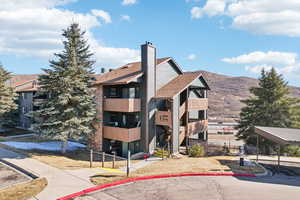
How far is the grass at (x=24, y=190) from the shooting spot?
956 cm

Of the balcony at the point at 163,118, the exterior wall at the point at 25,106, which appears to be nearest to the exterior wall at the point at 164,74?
the balcony at the point at 163,118

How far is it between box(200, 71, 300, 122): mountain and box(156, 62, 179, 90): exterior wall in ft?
249

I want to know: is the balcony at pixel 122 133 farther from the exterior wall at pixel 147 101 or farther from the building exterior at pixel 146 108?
the exterior wall at pixel 147 101

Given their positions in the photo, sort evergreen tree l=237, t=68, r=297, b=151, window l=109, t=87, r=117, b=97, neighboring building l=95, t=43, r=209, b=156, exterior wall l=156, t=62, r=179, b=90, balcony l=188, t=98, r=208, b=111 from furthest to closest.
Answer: evergreen tree l=237, t=68, r=297, b=151, balcony l=188, t=98, r=208, b=111, window l=109, t=87, r=117, b=97, exterior wall l=156, t=62, r=179, b=90, neighboring building l=95, t=43, r=209, b=156

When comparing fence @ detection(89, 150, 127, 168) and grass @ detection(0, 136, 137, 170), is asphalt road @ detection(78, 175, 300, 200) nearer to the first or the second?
grass @ detection(0, 136, 137, 170)

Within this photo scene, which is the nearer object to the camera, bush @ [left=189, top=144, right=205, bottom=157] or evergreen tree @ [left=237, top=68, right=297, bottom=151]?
bush @ [left=189, top=144, right=205, bottom=157]

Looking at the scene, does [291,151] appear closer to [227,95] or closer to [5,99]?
[5,99]

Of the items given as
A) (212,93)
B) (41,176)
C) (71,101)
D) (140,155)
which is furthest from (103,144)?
(212,93)

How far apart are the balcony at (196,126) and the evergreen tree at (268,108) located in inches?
277

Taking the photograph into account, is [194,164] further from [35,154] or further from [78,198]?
[35,154]

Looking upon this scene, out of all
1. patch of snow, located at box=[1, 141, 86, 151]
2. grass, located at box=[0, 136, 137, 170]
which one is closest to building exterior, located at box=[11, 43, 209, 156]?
grass, located at box=[0, 136, 137, 170]

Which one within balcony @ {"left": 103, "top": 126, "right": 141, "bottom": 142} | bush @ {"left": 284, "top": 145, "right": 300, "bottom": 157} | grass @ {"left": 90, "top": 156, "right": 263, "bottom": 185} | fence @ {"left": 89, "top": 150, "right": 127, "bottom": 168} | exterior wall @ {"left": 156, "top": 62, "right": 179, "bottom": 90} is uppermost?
exterior wall @ {"left": 156, "top": 62, "right": 179, "bottom": 90}

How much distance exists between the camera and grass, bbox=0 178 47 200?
956cm

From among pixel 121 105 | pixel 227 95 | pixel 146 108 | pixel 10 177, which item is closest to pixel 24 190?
pixel 10 177
